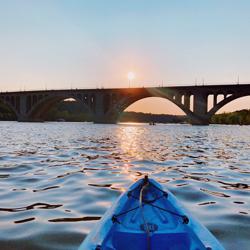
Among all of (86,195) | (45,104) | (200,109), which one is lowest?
(86,195)

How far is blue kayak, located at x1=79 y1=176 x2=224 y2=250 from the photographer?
4035 millimetres

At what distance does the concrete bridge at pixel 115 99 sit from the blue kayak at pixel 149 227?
70.3m

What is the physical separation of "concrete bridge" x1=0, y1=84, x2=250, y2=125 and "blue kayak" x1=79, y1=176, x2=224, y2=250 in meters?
70.3

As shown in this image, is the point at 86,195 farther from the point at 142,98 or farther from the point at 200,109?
the point at 142,98

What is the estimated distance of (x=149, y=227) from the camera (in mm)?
4586

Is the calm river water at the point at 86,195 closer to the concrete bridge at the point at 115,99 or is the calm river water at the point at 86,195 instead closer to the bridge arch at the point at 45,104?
the concrete bridge at the point at 115,99

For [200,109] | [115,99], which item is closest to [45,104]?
[115,99]

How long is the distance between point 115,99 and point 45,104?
2741cm

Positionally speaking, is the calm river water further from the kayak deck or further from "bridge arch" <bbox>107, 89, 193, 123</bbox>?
"bridge arch" <bbox>107, 89, 193, 123</bbox>

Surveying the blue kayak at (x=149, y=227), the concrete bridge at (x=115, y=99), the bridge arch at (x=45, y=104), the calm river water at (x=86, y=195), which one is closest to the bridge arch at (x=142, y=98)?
the concrete bridge at (x=115, y=99)

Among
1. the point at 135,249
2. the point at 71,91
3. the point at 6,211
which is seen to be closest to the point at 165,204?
the point at 135,249

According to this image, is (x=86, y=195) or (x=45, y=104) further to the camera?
(x=45, y=104)

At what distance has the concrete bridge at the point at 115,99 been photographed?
75062 millimetres

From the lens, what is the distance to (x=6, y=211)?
703 cm
